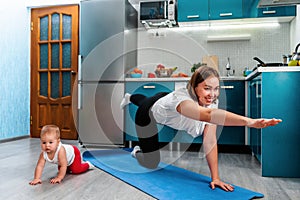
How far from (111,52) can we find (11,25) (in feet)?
5.65

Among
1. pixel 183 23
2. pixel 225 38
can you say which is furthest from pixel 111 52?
pixel 225 38

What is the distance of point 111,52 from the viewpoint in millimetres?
3637

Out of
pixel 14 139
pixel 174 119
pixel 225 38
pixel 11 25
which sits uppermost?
pixel 11 25

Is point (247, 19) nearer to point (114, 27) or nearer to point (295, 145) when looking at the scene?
point (114, 27)

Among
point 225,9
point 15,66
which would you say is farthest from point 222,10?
point 15,66

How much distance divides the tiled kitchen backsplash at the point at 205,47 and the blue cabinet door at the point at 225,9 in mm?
320

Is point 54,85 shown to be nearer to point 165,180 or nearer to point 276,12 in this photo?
point 165,180

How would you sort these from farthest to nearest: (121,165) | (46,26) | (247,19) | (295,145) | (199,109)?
(46,26) → (247,19) → (121,165) → (295,145) → (199,109)

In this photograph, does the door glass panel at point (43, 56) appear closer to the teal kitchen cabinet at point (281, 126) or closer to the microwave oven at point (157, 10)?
the microwave oven at point (157, 10)

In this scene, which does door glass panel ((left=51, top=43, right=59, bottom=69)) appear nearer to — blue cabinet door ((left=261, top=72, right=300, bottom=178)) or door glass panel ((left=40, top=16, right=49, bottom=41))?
door glass panel ((left=40, top=16, right=49, bottom=41))

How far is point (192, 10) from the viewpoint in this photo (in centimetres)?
363

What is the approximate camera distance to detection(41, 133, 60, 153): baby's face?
77.7 inches

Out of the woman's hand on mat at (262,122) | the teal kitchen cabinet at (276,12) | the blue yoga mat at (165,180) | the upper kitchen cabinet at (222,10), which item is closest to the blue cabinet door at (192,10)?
the upper kitchen cabinet at (222,10)

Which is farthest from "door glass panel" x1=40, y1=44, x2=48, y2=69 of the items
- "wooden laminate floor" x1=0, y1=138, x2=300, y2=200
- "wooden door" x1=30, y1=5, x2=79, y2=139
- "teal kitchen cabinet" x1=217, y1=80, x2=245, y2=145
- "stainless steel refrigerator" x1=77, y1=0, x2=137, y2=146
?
"teal kitchen cabinet" x1=217, y1=80, x2=245, y2=145
